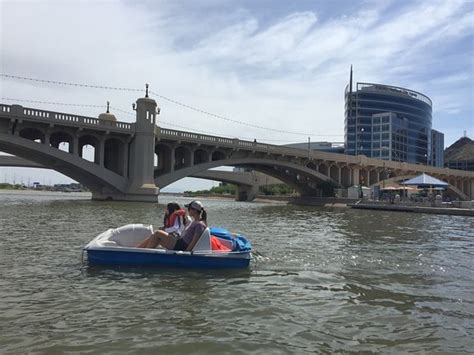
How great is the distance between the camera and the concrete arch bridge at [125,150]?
46188 mm

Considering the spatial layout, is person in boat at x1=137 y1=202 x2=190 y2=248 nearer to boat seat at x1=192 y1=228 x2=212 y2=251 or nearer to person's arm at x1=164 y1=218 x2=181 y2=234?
person's arm at x1=164 y1=218 x2=181 y2=234

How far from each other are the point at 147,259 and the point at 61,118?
4061 centimetres

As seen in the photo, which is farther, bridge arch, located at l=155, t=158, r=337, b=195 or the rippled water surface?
bridge arch, located at l=155, t=158, r=337, b=195

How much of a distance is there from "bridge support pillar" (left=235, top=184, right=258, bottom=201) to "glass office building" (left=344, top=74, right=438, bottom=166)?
122ft

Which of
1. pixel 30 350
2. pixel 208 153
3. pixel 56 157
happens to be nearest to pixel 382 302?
pixel 30 350

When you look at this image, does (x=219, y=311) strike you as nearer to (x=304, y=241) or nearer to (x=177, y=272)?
(x=177, y=272)

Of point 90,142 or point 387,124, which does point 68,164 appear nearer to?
point 90,142

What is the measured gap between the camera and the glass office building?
134 meters

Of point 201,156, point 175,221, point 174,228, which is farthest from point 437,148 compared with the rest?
point 174,228

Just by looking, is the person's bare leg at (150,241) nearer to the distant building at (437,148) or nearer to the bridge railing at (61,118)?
the bridge railing at (61,118)

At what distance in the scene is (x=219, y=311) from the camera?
751cm

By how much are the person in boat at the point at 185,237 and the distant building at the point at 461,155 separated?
16690 centimetres

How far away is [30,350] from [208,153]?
56.5 meters

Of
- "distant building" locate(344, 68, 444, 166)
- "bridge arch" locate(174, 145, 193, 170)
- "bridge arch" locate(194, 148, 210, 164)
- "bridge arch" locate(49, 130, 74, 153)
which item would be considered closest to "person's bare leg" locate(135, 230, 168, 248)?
"bridge arch" locate(49, 130, 74, 153)
